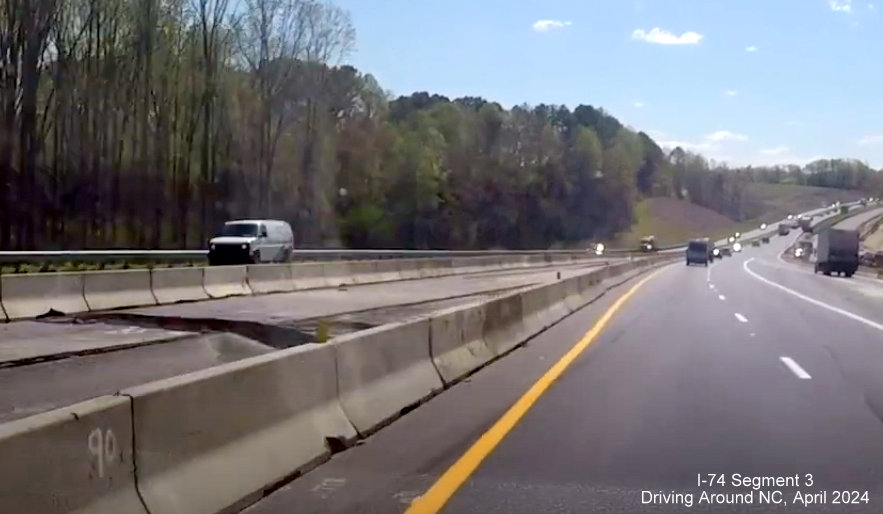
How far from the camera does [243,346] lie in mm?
18281

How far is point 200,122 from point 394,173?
22889 millimetres

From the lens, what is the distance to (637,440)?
10.4 m

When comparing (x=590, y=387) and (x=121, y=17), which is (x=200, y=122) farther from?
(x=590, y=387)

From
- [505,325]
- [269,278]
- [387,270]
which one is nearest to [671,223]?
[387,270]

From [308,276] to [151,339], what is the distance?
19139 millimetres

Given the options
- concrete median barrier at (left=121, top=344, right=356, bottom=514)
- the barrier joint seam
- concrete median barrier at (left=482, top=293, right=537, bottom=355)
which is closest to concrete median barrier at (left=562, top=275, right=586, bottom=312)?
concrete median barrier at (left=482, top=293, right=537, bottom=355)

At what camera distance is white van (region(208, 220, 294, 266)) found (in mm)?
42344

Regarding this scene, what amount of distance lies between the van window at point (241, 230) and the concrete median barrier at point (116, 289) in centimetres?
1707

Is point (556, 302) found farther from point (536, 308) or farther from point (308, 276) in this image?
point (308, 276)

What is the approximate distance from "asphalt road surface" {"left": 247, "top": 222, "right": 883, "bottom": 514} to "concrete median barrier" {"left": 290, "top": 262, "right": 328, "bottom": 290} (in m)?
17.8

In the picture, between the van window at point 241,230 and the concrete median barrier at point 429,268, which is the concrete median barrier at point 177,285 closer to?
the van window at point 241,230

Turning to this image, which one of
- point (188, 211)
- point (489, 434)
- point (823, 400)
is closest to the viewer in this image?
point (489, 434)

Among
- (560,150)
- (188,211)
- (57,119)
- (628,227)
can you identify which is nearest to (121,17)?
(57,119)

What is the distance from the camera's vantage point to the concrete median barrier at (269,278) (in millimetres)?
Result: 32938
